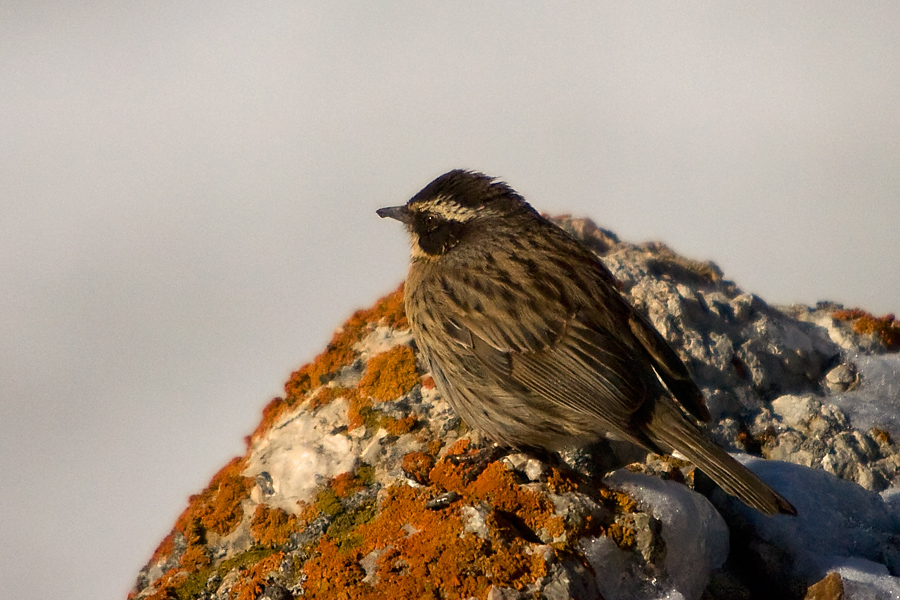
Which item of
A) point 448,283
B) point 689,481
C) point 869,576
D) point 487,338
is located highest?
point 448,283

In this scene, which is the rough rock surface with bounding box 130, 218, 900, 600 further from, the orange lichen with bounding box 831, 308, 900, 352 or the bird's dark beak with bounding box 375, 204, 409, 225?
the bird's dark beak with bounding box 375, 204, 409, 225

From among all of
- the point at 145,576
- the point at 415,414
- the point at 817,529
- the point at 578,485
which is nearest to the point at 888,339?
the point at 817,529

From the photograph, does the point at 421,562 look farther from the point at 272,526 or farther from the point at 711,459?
the point at 711,459

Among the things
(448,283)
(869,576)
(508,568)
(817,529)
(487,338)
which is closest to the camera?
(508,568)

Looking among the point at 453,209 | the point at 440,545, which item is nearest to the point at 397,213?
the point at 453,209

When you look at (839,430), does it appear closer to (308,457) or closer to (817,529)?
(817,529)

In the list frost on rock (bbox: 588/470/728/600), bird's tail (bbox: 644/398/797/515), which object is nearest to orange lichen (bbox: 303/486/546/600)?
frost on rock (bbox: 588/470/728/600)
